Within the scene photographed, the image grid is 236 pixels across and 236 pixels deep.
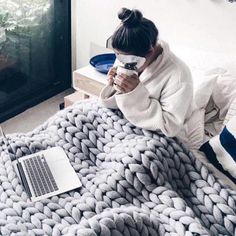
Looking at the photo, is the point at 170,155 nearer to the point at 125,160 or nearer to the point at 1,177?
the point at 125,160

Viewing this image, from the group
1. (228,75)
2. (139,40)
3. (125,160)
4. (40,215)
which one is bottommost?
(40,215)

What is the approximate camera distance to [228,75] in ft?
5.46

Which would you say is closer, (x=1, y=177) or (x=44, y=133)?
(x=1, y=177)

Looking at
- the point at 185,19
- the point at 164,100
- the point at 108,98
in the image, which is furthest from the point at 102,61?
the point at 164,100

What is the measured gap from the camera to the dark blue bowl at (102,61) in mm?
2106

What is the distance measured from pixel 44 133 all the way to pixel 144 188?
1.56 ft

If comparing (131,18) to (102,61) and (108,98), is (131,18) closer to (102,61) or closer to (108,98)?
(108,98)

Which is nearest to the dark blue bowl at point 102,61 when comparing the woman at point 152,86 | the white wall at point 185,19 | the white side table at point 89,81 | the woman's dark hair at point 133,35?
the white side table at point 89,81

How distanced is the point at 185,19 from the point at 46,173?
3.55ft

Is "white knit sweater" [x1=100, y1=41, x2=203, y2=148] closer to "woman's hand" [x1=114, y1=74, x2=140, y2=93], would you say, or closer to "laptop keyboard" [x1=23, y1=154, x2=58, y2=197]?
"woman's hand" [x1=114, y1=74, x2=140, y2=93]

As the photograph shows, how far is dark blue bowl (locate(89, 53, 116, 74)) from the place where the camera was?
2106 mm

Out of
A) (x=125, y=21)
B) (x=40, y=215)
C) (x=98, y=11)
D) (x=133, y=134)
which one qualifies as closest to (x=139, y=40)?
(x=125, y=21)

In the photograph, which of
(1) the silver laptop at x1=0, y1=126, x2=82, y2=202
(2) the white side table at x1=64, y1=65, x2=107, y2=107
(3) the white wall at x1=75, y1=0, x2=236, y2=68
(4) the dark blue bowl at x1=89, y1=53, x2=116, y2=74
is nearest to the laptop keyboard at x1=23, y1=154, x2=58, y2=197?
(1) the silver laptop at x1=0, y1=126, x2=82, y2=202

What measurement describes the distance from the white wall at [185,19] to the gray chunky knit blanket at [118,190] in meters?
0.72
